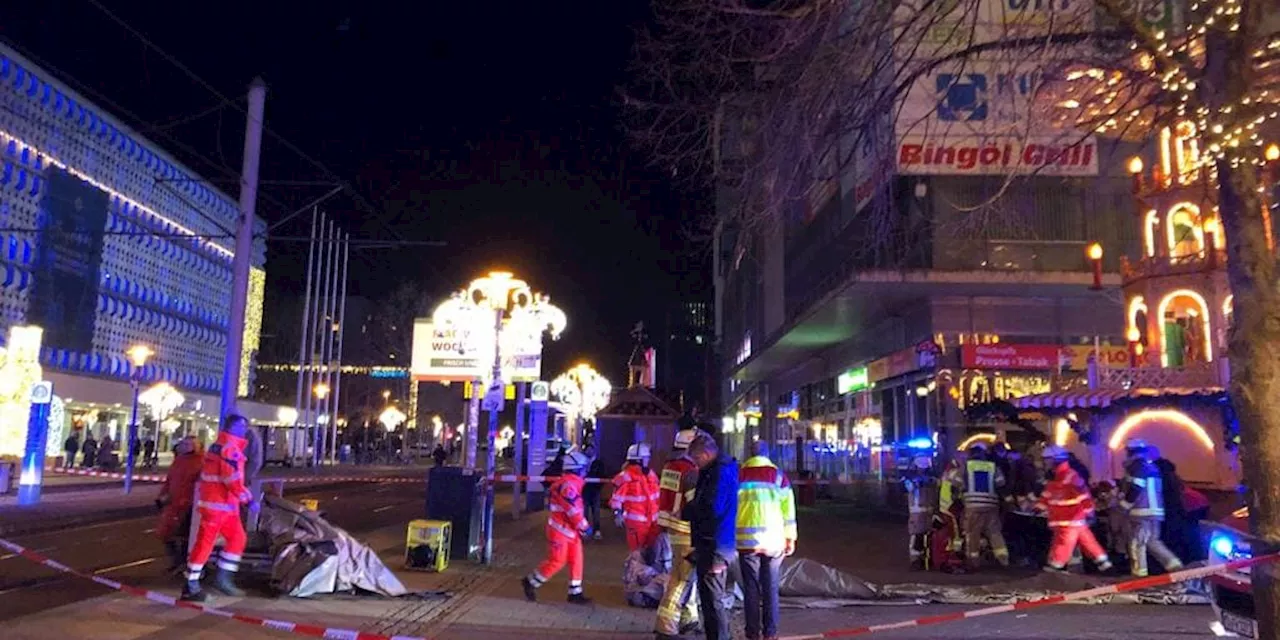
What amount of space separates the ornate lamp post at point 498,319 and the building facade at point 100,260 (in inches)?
514

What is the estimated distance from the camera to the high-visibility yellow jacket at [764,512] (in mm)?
7676

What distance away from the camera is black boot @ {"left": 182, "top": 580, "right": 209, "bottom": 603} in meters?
8.69

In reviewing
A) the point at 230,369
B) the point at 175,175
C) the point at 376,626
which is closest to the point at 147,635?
the point at 376,626

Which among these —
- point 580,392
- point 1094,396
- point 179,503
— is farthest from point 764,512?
point 580,392

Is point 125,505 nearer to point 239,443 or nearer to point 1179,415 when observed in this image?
point 239,443

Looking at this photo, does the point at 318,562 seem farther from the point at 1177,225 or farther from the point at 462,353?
the point at 1177,225

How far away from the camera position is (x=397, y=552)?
43.0ft

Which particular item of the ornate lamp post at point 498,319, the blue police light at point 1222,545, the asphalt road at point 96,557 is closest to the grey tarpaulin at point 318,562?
the asphalt road at point 96,557

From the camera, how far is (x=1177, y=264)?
1700 centimetres

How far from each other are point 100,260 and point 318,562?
125ft

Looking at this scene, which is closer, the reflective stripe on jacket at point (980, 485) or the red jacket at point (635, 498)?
the red jacket at point (635, 498)

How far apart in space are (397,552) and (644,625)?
18.7 feet

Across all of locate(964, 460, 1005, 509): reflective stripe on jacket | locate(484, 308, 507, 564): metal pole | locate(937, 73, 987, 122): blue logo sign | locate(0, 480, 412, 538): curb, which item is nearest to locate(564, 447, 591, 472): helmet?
locate(484, 308, 507, 564): metal pole

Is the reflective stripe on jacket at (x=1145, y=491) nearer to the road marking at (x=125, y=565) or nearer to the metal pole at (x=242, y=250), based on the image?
the metal pole at (x=242, y=250)
